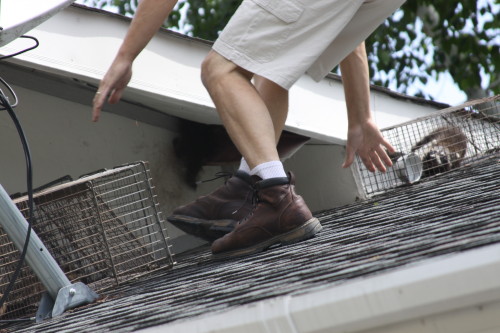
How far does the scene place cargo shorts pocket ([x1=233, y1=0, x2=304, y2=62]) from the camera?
260cm

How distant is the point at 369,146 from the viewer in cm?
330

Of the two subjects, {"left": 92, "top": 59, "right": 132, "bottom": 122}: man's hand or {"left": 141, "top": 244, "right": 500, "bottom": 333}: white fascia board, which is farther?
{"left": 92, "top": 59, "right": 132, "bottom": 122}: man's hand

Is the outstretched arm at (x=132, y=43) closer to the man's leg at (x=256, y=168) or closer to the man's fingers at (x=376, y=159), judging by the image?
the man's leg at (x=256, y=168)

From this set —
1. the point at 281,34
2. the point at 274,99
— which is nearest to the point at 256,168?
the point at 281,34

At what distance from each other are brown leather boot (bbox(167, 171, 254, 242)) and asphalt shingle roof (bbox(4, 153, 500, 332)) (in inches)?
4.6

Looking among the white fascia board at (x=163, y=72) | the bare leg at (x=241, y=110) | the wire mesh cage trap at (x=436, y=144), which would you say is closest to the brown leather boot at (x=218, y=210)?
the bare leg at (x=241, y=110)

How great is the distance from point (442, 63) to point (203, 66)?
7.90 m

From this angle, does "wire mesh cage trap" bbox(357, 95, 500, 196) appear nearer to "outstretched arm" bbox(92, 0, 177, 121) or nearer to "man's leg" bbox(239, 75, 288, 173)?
"man's leg" bbox(239, 75, 288, 173)

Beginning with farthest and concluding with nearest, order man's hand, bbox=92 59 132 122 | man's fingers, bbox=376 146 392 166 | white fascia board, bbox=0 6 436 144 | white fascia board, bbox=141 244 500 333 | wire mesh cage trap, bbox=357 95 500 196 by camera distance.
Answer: wire mesh cage trap, bbox=357 95 500 196, white fascia board, bbox=0 6 436 144, man's fingers, bbox=376 146 392 166, man's hand, bbox=92 59 132 122, white fascia board, bbox=141 244 500 333

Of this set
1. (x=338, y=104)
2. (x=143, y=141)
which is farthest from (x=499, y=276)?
(x=143, y=141)

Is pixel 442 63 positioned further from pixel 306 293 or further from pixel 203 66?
pixel 306 293

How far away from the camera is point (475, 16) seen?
9586 mm

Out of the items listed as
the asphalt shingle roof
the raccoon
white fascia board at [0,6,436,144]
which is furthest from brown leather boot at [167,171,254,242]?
the raccoon

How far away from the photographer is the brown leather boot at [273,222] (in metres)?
2.53
